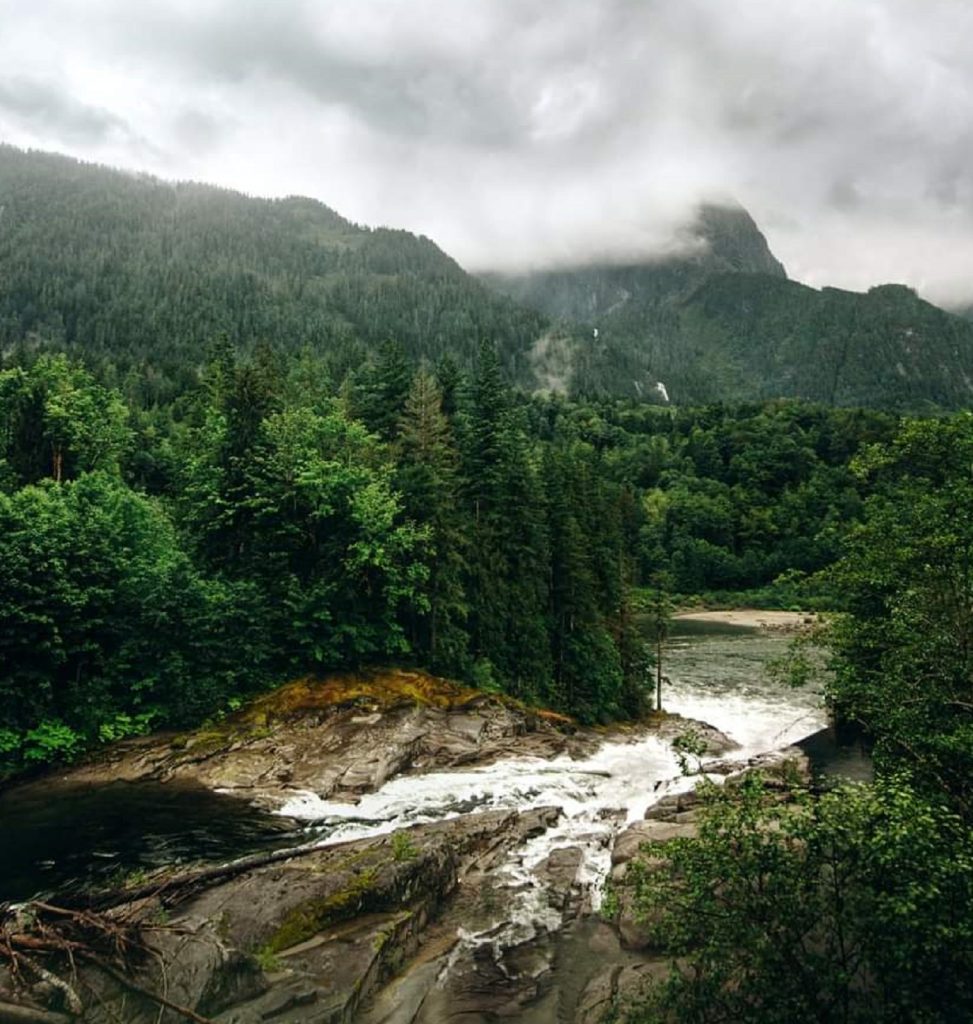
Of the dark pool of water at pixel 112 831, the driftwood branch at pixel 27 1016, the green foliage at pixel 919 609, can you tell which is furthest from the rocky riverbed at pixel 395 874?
the green foliage at pixel 919 609

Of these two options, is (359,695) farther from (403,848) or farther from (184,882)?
(184,882)

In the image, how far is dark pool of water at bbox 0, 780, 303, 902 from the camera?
18.8 meters

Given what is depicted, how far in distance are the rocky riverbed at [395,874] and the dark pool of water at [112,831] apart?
1057mm

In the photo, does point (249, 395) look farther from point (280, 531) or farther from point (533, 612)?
point (533, 612)

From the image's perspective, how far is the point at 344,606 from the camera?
3594 cm

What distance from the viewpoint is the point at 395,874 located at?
17547 millimetres

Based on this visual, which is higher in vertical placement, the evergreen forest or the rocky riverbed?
the evergreen forest

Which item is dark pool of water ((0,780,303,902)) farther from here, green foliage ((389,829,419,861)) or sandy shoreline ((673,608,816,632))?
sandy shoreline ((673,608,816,632))

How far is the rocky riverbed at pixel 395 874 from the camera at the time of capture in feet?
43.5

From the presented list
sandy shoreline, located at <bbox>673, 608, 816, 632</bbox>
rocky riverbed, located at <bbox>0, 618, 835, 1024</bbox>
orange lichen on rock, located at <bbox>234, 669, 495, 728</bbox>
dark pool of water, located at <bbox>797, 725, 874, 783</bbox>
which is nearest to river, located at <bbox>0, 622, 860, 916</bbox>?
rocky riverbed, located at <bbox>0, 618, 835, 1024</bbox>

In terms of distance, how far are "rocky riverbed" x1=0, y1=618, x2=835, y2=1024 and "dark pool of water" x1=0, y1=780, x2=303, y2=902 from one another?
1.06 meters

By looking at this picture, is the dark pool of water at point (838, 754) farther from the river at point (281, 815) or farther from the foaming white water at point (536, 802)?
the foaming white water at point (536, 802)

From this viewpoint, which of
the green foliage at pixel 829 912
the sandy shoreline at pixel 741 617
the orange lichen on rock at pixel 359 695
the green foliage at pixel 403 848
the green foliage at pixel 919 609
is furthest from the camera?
the sandy shoreline at pixel 741 617

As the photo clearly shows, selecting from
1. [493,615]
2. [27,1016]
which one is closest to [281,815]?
[27,1016]
